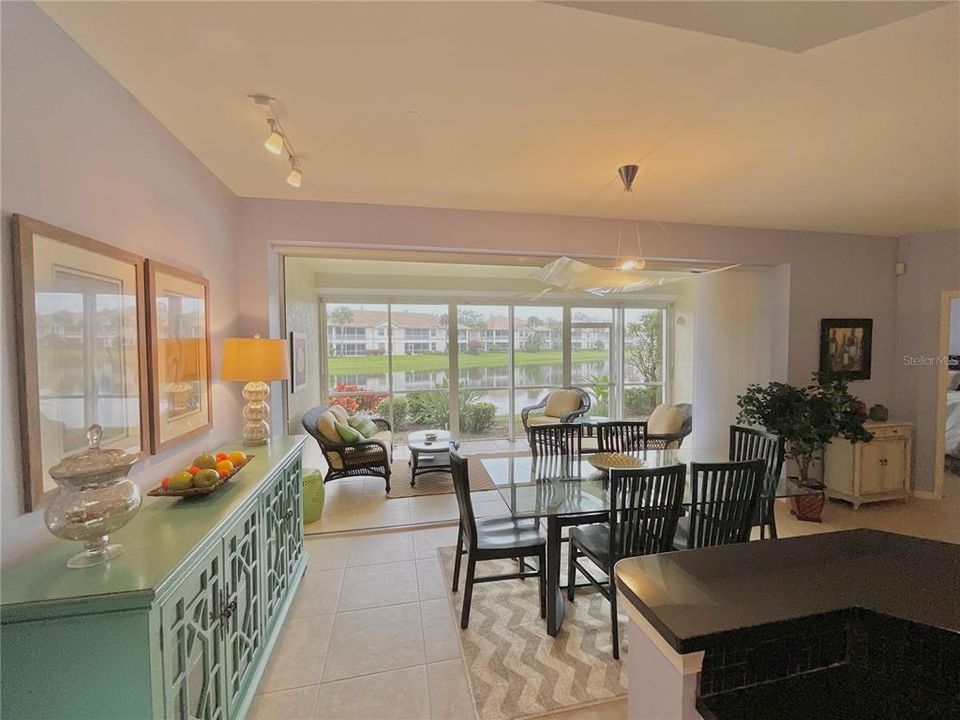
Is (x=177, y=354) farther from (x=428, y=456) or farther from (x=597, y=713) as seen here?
(x=428, y=456)

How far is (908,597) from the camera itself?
0.84 m

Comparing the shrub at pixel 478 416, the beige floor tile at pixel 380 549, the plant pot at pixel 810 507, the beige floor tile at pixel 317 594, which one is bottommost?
the beige floor tile at pixel 380 549

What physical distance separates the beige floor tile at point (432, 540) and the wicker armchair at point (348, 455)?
1.04 m

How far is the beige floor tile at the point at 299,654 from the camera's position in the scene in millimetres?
1867

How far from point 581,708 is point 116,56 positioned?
126 inches

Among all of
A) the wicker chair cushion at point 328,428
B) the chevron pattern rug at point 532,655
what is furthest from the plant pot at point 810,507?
the wicker chair cushion at point 328,428

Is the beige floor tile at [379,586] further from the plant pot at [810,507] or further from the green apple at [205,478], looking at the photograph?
the plant pot at [810,507]

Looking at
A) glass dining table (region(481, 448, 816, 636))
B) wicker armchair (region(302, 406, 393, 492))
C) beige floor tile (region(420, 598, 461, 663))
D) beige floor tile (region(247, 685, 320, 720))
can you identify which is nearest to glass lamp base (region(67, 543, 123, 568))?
beige floor tile (region(247, 685, 320, 720))

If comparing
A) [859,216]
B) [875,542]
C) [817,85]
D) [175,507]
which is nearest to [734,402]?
[859,216]

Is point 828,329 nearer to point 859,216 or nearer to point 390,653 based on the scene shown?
point 859,216

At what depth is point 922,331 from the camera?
4.01m

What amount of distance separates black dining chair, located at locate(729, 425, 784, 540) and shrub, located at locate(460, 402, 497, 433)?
3.94 meters

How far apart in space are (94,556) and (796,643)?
1833 millimetres

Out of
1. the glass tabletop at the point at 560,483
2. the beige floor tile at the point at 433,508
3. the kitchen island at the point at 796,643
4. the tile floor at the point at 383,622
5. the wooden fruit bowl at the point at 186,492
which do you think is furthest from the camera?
the beige floor tile at the point at 433,508
